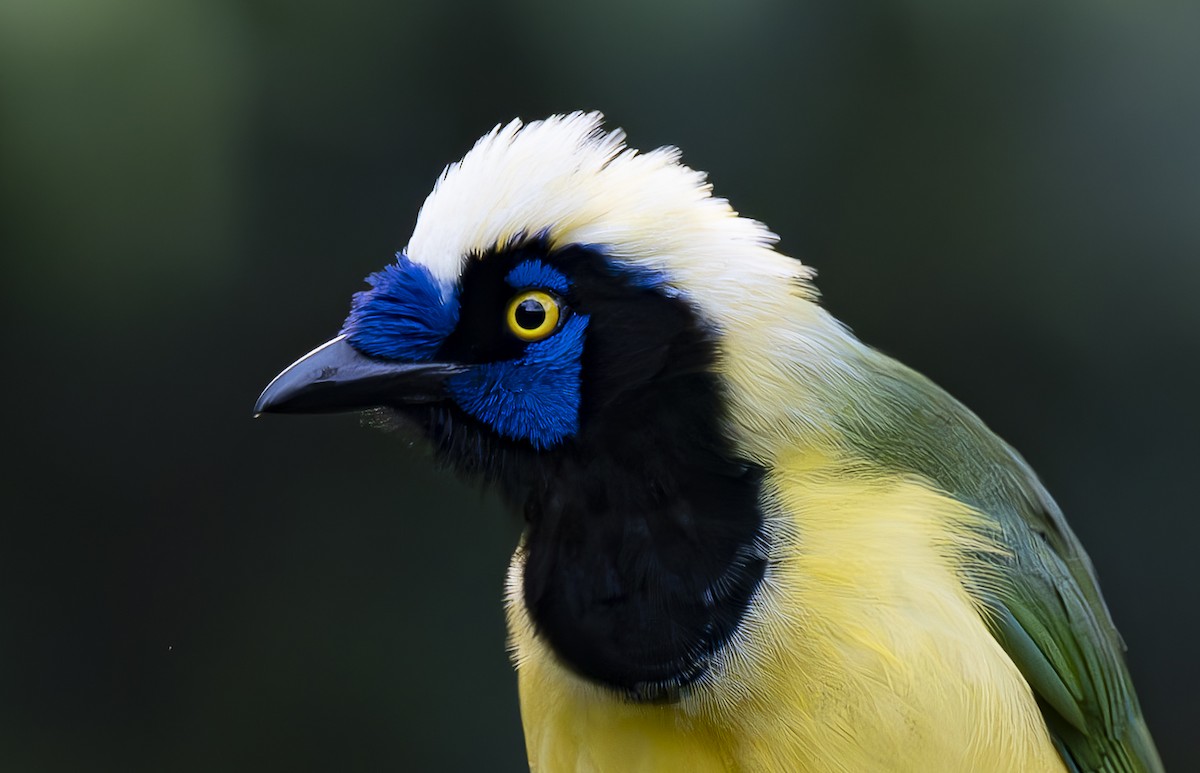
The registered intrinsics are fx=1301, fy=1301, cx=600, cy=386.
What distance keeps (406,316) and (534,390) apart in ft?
0.75

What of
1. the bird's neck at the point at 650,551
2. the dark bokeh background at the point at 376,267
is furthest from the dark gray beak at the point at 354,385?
the dark bokeh background at the point at 376,267

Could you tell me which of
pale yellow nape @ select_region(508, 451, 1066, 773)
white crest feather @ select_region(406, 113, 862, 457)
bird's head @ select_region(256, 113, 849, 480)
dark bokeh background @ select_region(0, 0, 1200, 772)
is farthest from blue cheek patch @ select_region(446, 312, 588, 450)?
dark bokeh background @ select_region(0, 0, 1200, 772)

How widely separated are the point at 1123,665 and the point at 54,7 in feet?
11.4

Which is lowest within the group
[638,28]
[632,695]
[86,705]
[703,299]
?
[86,705]

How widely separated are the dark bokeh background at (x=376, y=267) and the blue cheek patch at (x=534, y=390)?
2.11 m

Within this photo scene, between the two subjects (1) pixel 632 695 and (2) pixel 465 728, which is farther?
(2) pixel 465 728

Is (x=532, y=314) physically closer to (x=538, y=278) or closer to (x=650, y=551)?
(x=538, y=278)

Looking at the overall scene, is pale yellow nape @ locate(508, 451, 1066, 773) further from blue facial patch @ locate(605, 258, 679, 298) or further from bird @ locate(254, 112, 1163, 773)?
blue facial patch @ locate(605, 258, 679, 298)

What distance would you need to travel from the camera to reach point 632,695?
74.9 inches

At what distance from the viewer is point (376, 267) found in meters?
4.10

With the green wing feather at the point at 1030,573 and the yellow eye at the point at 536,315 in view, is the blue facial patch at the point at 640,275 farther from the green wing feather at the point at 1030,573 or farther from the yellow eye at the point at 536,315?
the green wing feather at the point at 1030,573

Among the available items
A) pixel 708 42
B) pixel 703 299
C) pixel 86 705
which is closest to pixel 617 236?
pixel 703 299

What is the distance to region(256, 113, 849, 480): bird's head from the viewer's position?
1.92m

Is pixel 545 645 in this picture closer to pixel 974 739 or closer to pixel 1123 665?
pixel 974 739
